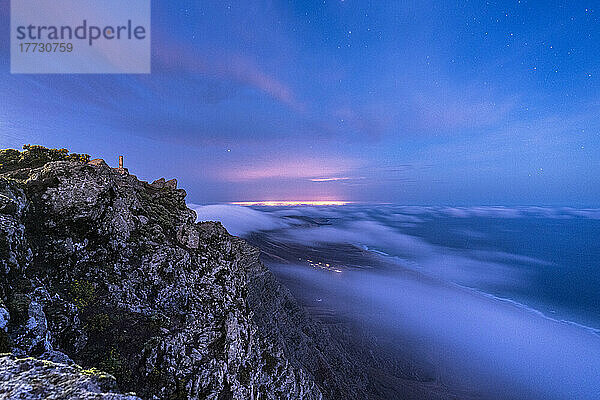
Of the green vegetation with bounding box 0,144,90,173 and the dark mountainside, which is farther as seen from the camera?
the green vegetation with bounding box 0,144,90,173

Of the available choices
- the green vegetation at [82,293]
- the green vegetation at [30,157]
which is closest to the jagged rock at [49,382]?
the green vegetation at [82,293]

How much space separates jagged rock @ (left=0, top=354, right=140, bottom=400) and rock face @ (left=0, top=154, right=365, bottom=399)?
0.08 m

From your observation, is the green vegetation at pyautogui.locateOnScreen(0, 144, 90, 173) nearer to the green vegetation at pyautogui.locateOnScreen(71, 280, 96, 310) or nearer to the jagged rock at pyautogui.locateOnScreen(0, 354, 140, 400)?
the green vegetation at pyautogui.locateOnScreen(71, 280, 96, 310)

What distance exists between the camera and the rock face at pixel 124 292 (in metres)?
9.80

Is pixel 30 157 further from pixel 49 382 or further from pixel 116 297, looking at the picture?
pixel 49 382

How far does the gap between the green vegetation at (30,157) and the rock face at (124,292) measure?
409cm

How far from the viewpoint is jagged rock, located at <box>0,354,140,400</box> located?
5.67 meters

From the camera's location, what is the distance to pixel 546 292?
141 metres

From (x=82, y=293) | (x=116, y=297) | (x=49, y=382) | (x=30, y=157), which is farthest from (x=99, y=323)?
(x=30, y=157)

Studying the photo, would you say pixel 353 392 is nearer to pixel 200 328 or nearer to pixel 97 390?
pixel 200 328

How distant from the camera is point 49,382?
19.6ft

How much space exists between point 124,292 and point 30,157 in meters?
15.7

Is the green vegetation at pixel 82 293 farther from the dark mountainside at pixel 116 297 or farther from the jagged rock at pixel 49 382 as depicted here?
the jagged rock at pixel 49 382

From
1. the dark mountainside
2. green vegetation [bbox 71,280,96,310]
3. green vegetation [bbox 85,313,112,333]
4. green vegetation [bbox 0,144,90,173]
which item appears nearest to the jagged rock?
the dark mountainside
